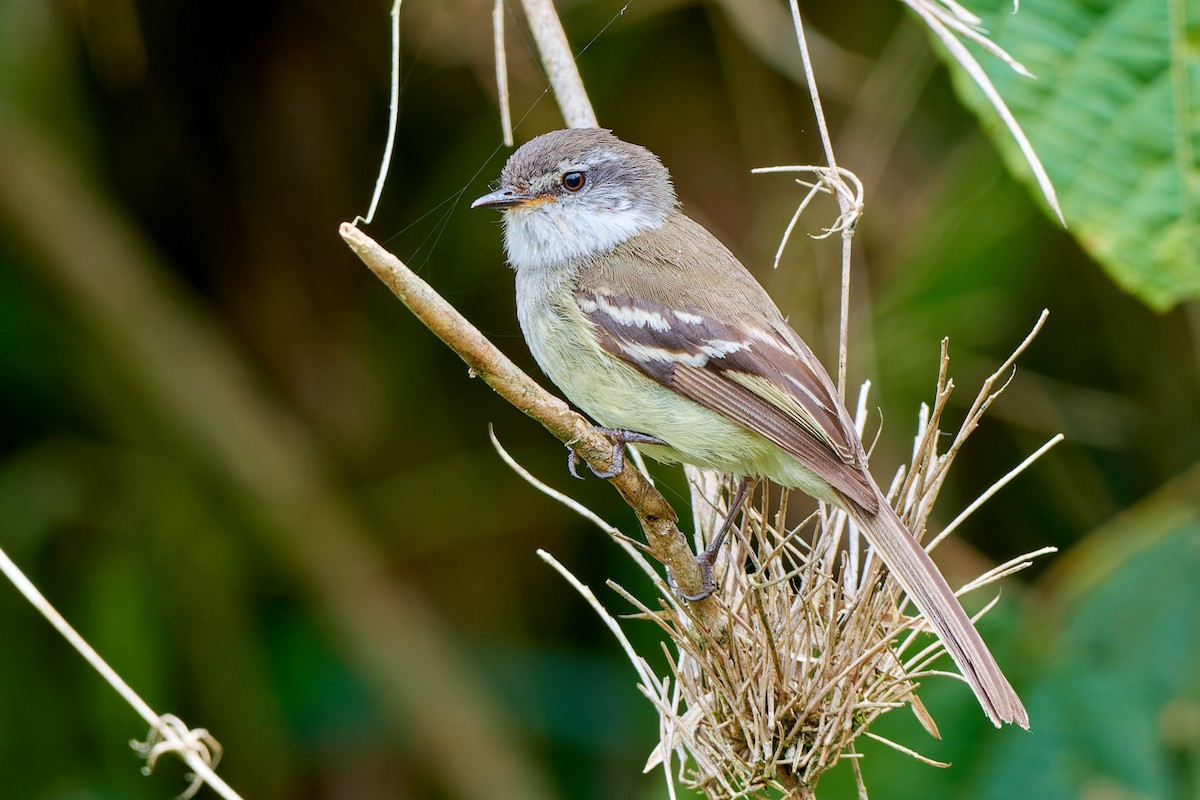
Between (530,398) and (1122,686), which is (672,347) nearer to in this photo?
(530,398)

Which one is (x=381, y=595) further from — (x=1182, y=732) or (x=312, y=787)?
(x=1182, y=732)

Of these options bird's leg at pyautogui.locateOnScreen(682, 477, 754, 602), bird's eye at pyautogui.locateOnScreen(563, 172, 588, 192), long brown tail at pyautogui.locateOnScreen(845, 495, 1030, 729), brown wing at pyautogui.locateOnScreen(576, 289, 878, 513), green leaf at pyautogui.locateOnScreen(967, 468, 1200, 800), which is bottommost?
green leaf at pyautogui.locateOnScreen(967, 468, 1200, 800)

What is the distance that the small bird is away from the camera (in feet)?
8.23

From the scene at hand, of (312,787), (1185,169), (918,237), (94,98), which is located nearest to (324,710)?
(312,787)

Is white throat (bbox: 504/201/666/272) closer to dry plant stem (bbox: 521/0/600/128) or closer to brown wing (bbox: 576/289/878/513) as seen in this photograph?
brown wing (bbox: 576/289/878/513)

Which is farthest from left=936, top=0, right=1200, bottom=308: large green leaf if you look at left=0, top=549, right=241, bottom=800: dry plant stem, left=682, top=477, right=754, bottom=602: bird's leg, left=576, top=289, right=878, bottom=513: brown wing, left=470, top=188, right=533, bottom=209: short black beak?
left=0, top=549, right=241, bottom=800: dry plant stem

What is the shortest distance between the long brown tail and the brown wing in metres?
0.23

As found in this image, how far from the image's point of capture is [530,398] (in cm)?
190

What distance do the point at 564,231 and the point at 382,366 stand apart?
4.71ft

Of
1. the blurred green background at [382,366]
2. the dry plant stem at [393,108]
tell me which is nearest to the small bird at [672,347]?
the dry plant stem at [393,108]

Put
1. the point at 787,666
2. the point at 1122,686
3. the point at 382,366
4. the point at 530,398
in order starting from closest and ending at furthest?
the point at 530,398, the point at 787,666, the point at 1122,686, the point at 382,366

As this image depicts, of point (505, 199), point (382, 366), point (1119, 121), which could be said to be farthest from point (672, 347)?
point (382, 366)

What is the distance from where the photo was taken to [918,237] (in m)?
3.84

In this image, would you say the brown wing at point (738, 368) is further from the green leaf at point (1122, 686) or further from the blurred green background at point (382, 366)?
the green leaf at point (1122, 686)
